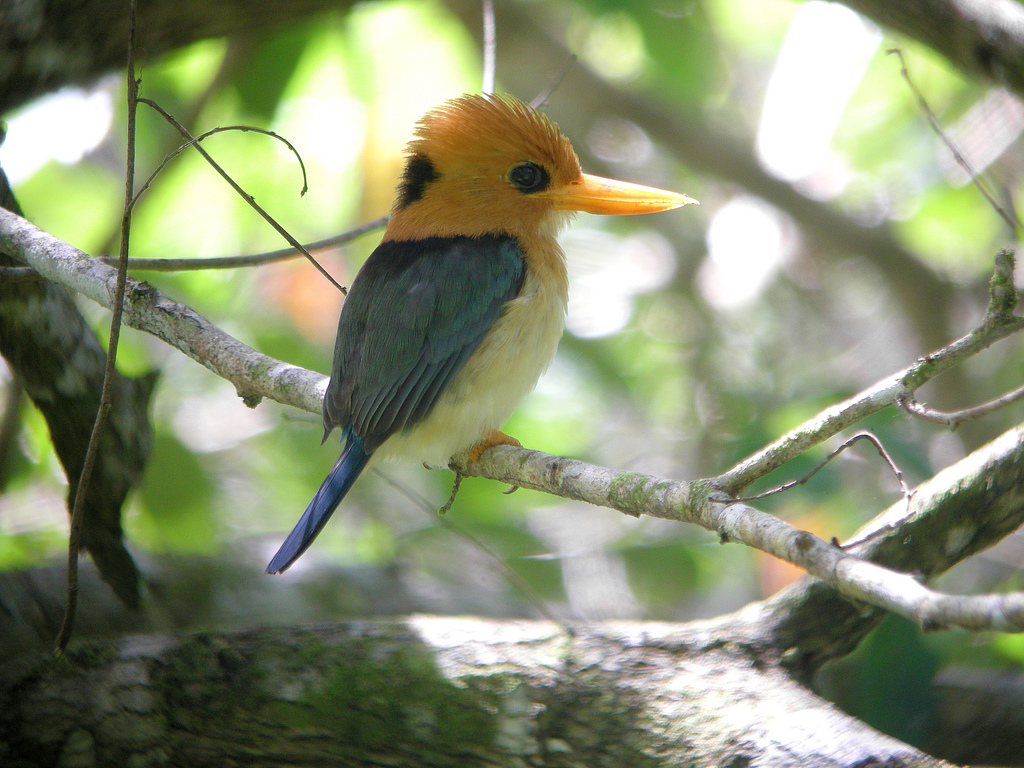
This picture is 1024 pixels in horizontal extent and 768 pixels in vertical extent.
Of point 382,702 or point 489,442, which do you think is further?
point 489,442

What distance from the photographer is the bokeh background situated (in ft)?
11.6

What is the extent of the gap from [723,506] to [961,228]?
3798 mm

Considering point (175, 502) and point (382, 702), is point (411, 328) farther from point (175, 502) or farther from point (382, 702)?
point (175, 502)

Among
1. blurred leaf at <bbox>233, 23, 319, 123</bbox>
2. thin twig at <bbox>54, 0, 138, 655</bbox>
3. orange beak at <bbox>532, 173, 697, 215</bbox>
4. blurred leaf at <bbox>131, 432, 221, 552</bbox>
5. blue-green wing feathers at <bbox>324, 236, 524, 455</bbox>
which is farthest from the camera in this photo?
blurred leaf at <bbox>233, 23, 319, 123</bbox>

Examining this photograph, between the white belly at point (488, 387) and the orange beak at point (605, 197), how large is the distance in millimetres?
403

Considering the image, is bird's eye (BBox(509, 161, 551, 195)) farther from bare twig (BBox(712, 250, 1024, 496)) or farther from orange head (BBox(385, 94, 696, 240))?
bare twig (BBox(712, 250, 1024, 496))

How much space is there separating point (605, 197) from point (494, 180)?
39 cm

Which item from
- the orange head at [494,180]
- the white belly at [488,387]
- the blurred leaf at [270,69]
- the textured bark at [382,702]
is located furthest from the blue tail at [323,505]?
the blurred leaf at [270,69]

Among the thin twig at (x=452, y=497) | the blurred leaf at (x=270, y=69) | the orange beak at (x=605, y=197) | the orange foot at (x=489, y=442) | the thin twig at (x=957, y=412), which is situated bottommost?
the thin twig at (x=957, y=412)

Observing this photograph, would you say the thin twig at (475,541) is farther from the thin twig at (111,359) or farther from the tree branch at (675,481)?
the thin twig at (111,359)

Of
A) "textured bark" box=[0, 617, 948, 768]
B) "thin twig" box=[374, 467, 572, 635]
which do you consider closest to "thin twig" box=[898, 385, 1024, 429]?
"textured bark" box=[0, 617, 948, 768]

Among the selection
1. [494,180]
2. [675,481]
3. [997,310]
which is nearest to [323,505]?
[675,481]

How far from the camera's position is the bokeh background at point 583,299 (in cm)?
354

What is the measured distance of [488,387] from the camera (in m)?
2.55
